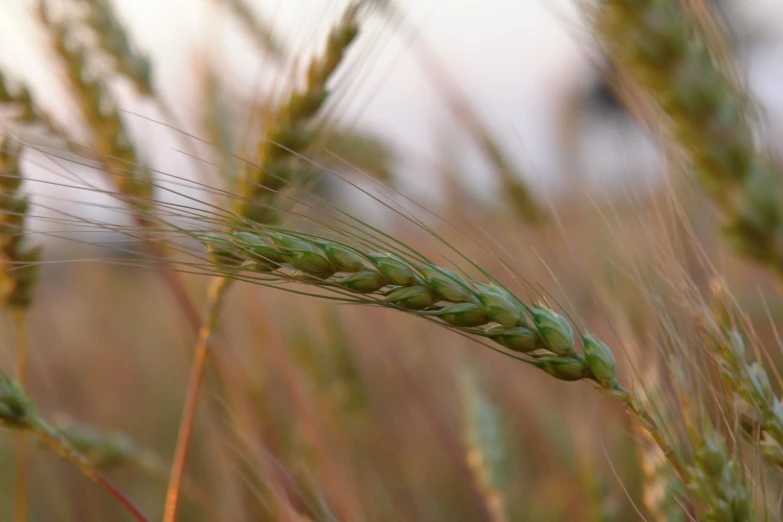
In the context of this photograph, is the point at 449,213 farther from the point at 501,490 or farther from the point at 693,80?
the point at 693,80

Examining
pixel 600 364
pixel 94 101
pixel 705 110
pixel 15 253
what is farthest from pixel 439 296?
pixel 94 101

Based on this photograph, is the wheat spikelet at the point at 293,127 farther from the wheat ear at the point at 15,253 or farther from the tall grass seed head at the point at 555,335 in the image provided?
the tall grass seed head at the point at 555,335

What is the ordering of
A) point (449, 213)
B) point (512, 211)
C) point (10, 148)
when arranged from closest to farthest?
point (10, 148), point (512, 211), point (449, 213)

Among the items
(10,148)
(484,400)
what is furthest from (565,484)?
(10,148)

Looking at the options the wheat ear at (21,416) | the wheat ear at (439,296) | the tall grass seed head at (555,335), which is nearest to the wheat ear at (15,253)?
the wheat ear at (21,416)

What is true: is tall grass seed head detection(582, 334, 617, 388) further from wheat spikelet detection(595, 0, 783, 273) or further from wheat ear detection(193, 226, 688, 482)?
wheat spikelet detection(595, 0, 783, 273)

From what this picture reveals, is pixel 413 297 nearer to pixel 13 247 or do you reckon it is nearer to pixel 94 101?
pixel 13 247

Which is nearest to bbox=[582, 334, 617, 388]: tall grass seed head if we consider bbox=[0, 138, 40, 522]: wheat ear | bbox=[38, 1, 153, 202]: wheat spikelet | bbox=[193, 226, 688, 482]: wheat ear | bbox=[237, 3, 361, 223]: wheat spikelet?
bbox=[193, 226, 688, 482]: wheat ear

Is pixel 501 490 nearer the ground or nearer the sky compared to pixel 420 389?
nearer the ground
